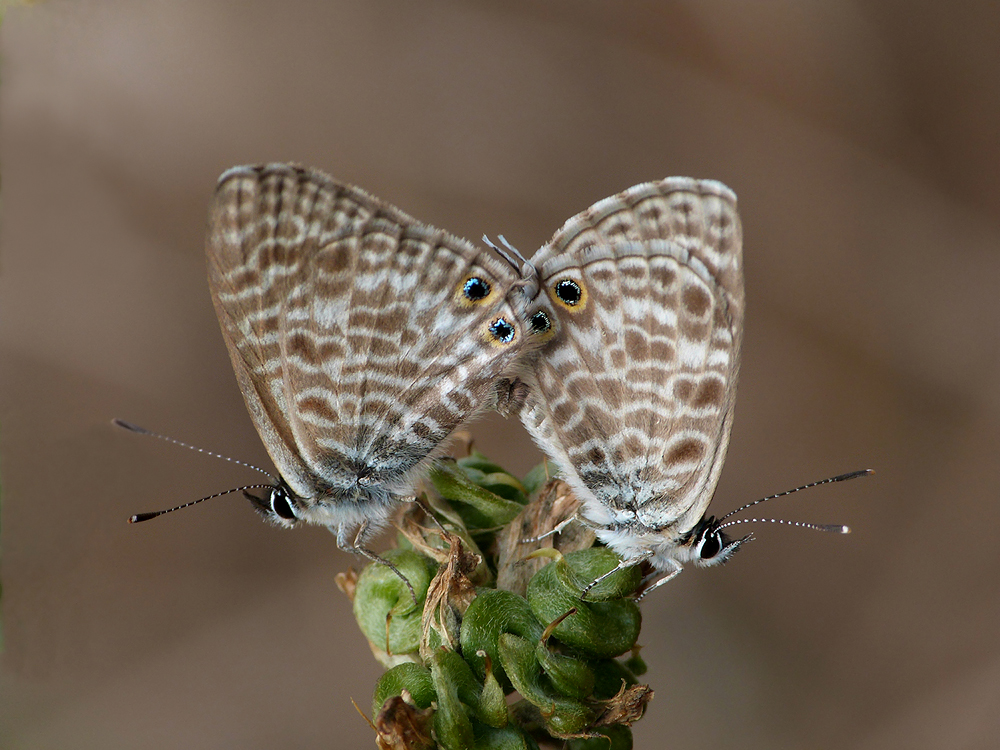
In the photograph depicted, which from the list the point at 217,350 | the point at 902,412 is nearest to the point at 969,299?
the point at 902,412

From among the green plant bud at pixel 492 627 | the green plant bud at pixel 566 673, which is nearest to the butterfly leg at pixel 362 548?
the green plant bud at pixel 492 627

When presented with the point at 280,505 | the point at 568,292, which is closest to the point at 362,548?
the point at 280,505

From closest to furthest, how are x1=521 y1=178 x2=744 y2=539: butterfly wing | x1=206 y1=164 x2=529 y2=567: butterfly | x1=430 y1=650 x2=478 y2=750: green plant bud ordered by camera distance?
1. x1=430 y1=650 x2=478 y2=750: green plant bud
2. x1=521 y1=178 x2=744 y2=539: butterfly wing
3. x1=206 y1=164 x2=529 y2=567: butterfly

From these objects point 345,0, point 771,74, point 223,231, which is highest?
point 771,74

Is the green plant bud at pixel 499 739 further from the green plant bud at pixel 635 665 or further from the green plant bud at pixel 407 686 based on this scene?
the green plant bud at pixel 635 665

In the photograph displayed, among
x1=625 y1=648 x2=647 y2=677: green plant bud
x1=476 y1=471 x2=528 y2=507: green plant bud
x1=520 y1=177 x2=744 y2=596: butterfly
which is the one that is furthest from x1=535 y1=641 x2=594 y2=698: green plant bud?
x1=520 y1=177 x2=744 y2=596: butterfly

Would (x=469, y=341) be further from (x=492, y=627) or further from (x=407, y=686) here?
(x=407, y=686)

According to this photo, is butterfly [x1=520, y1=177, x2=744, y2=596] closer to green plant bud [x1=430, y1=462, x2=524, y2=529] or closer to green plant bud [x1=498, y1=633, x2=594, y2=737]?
green plant bud [x1=430, y1=462, x2=524, y2=529]

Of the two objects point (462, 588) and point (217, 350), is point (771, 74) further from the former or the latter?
point (462, 588)
